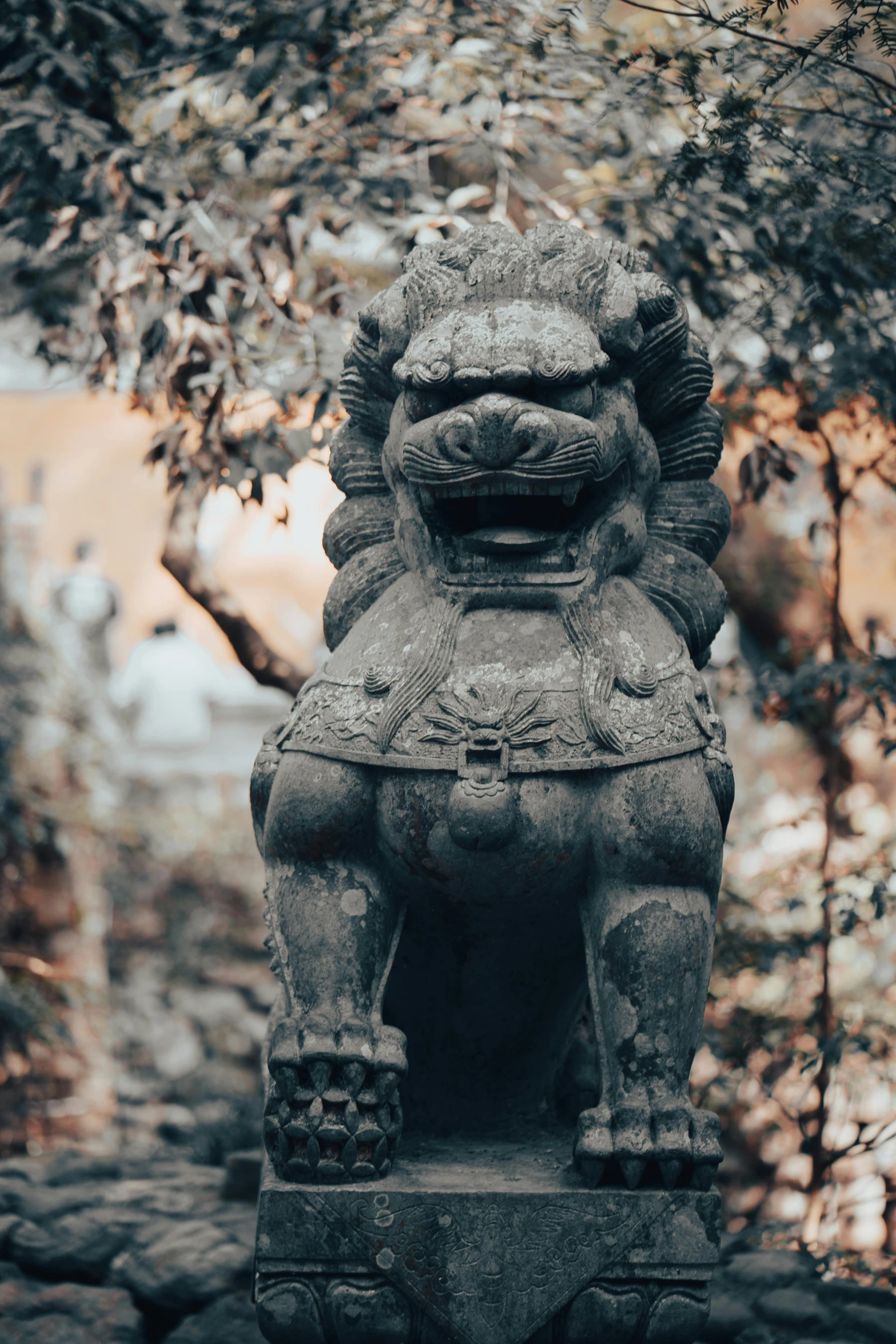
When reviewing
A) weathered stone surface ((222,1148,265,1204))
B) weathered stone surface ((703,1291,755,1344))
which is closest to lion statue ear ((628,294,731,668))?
weathered stone surface ((703,1291,755,1344))

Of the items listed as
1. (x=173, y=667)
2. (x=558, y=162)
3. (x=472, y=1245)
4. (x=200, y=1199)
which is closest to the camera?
(x=472, y=1245)

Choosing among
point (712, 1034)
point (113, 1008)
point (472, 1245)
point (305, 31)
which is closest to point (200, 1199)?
point (712, 1034)

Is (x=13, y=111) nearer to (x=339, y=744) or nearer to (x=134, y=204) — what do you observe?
(x=134, y=204)

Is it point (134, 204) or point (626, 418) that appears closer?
point (626, 418)

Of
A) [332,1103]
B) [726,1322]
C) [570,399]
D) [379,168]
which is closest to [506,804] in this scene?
[332,1103]

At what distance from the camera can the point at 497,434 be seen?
2408 mm

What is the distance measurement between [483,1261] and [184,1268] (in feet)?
4.93

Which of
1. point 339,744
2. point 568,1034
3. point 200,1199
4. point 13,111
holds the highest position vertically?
point 13,111

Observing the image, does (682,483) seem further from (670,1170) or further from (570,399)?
(670,1170)

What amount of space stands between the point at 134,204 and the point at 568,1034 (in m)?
2.89

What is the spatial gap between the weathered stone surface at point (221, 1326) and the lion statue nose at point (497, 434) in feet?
6.83

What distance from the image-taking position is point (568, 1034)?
2.88 m

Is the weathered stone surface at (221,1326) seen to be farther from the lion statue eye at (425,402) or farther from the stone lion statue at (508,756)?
the lion statue eye at (425,402)

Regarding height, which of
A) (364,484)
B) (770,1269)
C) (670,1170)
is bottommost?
(770,1269)
